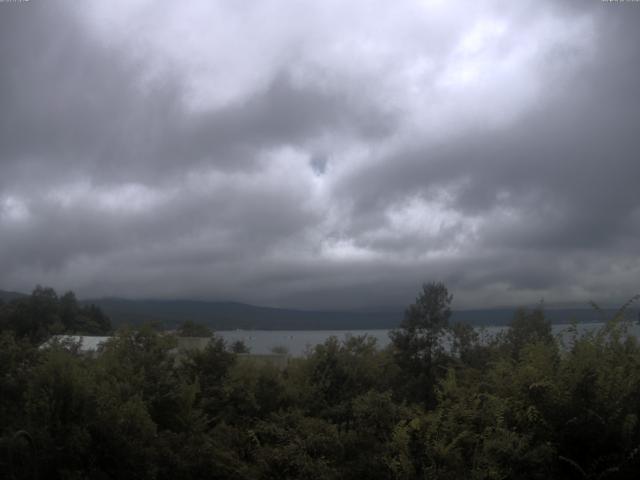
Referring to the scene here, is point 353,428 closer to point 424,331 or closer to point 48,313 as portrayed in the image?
point 424,331

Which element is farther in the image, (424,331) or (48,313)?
(48,313)

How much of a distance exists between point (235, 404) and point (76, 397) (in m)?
3.49

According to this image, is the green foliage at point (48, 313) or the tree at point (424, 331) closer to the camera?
the tree at point (424, 331)

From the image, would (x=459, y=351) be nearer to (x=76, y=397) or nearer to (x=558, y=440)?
(x=558, y=440)

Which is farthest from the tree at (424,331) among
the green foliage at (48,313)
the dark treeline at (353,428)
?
the green foliage at (48,313)

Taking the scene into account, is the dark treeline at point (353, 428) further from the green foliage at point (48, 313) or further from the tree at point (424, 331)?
the green foliage at point (48, 313)

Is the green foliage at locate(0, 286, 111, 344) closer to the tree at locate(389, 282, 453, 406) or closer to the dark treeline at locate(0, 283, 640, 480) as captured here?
the tree at locate(389, 282, 453, 406)

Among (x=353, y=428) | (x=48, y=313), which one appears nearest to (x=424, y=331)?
(x=353, y=428)

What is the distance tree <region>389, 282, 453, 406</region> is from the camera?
974 inches

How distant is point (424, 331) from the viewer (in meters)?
27.2

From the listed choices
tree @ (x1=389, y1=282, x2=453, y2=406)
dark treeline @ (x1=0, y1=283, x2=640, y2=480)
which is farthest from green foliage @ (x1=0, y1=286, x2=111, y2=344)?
dark treeline @ (x1=0, y1=283, x2=640, y2=480)

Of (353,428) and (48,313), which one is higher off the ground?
(48,313)

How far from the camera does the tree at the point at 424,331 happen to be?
24.7 metres

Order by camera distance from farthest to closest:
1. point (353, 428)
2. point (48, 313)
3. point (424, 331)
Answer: point (48, 313) < point (424, 331) < point (353, 428)
